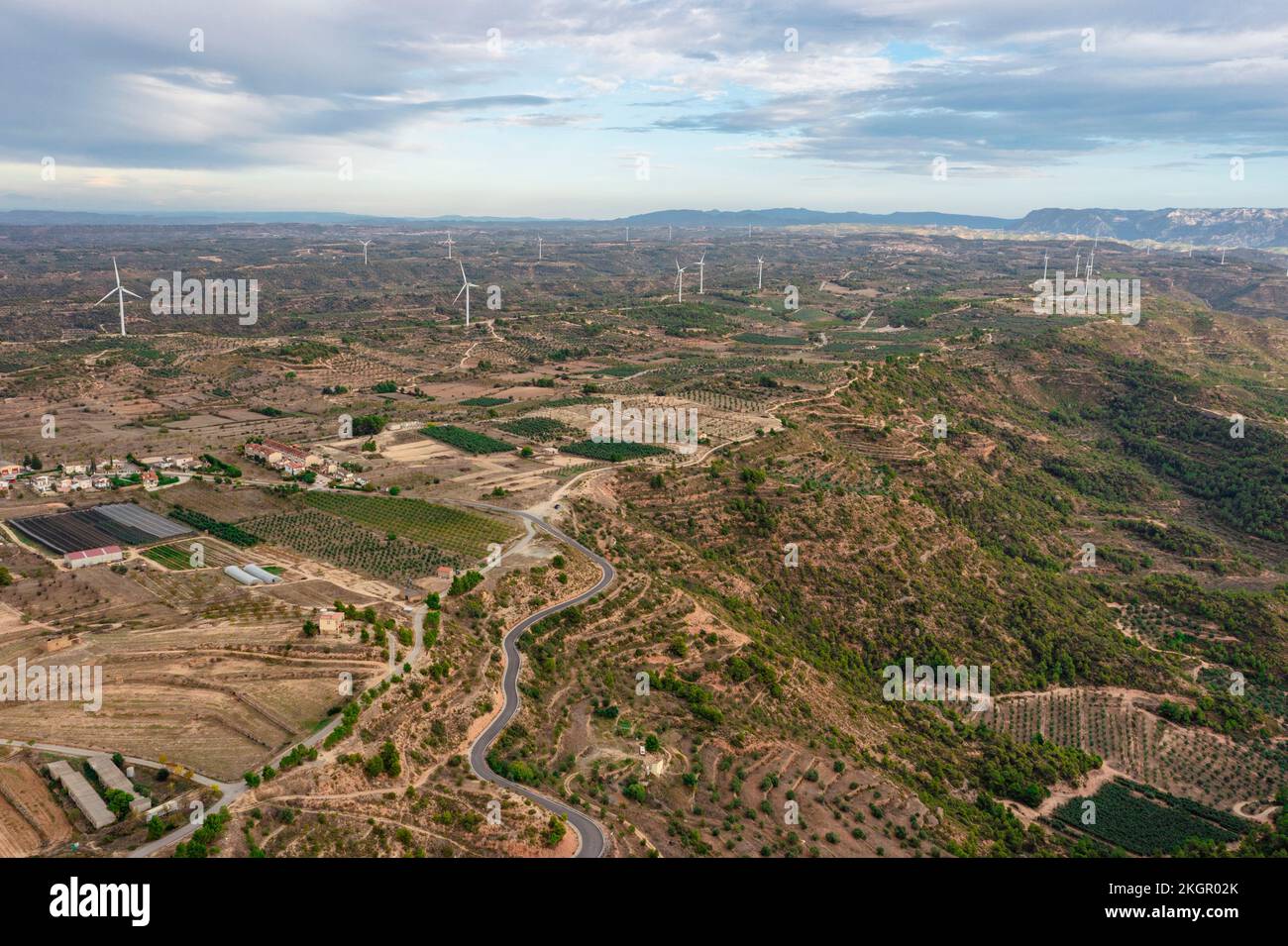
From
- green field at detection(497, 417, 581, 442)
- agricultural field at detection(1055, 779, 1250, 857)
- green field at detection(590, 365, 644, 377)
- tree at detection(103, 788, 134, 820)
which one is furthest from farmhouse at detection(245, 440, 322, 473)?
agricultural field at detection(1055, 779, 1250, 857)

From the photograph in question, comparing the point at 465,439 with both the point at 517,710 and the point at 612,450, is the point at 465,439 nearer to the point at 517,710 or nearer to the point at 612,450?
the point at 612,450

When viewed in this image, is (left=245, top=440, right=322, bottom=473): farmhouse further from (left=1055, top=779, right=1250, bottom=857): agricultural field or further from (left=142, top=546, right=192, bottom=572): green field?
(left=1055, top=779, right=1250, bottom=857): agricultural field

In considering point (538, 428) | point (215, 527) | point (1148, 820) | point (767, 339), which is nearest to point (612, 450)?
point (538, 428)

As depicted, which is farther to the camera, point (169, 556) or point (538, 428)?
point (538, 428)

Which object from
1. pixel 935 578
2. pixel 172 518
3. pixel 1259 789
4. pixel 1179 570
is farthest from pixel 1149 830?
pixel 172 518

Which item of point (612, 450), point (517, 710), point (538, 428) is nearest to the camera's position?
point (517, 710)

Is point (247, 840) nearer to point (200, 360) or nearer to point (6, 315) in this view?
point (200, 360)

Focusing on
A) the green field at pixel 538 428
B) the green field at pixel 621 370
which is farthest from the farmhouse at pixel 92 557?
the green field at pixel 621 370
